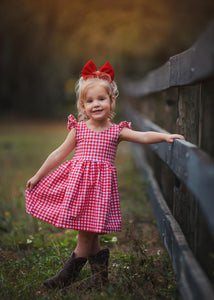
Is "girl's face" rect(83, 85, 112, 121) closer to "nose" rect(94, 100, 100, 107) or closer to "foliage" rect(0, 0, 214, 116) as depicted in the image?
"nose" rect(94, 100, 100, 107)

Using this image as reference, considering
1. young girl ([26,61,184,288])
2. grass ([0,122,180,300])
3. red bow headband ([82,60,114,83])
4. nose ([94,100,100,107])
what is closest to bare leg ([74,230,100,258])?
young girl ([26,61,184,288])

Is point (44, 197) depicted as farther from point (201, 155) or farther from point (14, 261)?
point (201, 155)

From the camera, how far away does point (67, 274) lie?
251 cm

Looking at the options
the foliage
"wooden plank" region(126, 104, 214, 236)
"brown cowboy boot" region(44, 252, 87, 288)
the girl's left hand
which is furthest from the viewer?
the foliage

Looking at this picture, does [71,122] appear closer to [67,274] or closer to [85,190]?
[85,190]

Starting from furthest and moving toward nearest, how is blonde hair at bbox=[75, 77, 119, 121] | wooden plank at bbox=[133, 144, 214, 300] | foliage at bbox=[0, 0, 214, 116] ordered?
foliage at bbox=[0, 0, 214, 116] → blonde hair at bbox=[75, 77, 119, 121] → wooden plank at bbox=[133, 144, 214, 300]

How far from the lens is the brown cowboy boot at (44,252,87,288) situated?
8.18 feet

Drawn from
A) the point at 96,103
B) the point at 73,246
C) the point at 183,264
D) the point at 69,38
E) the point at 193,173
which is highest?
the point at 69,38

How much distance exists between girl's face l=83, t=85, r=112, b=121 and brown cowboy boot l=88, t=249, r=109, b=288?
0.90 meters

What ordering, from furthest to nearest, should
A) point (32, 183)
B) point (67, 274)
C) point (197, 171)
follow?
point (32, 183) → point (67, 274) → point (197, 171)

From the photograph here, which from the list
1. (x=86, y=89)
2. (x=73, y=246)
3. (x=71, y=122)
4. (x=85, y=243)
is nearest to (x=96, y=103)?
(x=86, y=89)

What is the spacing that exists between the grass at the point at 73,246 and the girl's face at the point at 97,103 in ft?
2.69

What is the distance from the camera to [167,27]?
10.8 m

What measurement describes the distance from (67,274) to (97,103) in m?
1.13
